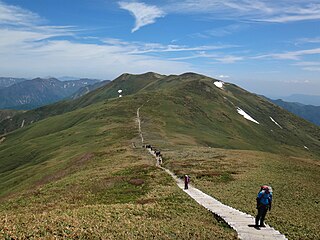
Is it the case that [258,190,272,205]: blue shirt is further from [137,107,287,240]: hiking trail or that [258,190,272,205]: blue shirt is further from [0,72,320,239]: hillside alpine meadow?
[0,72,320,239]: hillside alpine meadow

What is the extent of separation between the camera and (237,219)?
2834cm

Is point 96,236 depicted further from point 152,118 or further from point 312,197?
point 152,118

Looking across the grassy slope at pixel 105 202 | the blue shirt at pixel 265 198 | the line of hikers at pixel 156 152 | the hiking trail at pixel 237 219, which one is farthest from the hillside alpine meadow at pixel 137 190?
the blue shirt at pixel 265 198

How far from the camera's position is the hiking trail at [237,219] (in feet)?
78.9

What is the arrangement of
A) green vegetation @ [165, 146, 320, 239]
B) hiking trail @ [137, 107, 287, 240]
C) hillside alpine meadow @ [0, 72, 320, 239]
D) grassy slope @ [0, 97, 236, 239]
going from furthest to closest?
green vegetation @ [165, 146, 320, 239] < hiking trail @ [137, 107, 287, 240] < hillside alpine meadow @ [0, 72, 320, 239] < grassy slope @ [0, 97, 236, 239]

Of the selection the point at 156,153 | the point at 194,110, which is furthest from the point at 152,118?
the point at 156,153

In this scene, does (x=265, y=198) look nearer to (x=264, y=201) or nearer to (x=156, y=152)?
(x=264, y=201)

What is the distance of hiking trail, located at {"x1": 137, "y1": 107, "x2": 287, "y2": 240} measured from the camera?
78.9 ft

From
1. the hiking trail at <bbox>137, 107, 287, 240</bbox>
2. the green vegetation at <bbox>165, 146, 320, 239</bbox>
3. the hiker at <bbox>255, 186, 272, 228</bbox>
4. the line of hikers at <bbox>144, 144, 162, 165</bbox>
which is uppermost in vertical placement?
the hiker at <bbox>255, 186, 272, 228</bbox>

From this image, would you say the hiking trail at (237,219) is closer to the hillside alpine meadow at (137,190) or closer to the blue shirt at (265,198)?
the hillside alpine meadow at (137,190)

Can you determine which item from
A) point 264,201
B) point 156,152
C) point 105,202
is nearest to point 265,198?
point 264,201

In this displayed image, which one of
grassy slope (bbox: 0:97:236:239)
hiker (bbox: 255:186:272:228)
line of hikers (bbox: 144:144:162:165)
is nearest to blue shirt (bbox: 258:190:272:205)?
hiker (bbox: 255:186:272:228)

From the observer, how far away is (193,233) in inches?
911

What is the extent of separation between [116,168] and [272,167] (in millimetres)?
30016
